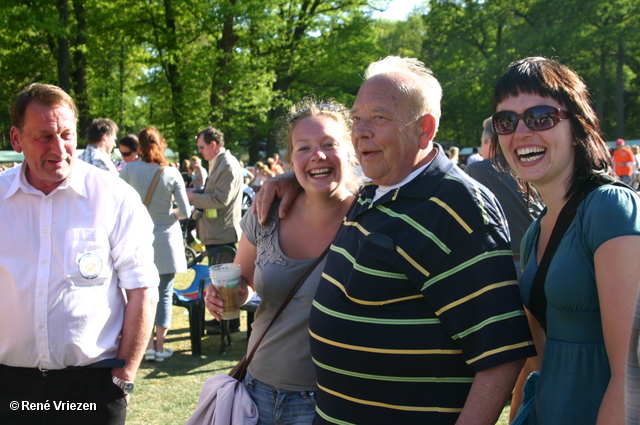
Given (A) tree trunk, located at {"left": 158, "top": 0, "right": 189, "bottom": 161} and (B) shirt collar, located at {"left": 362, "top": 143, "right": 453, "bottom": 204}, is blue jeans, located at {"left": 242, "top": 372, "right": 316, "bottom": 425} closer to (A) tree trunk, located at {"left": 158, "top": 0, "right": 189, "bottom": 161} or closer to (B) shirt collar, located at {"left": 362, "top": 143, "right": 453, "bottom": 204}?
(B) shirt collar, located at {"left": 362, "top": 143, "right": 453, "bottom": 204}

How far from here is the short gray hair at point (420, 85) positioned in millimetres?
1863

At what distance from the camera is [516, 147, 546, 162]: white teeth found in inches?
67.6

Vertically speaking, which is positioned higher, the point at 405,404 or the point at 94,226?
the point at 94,226

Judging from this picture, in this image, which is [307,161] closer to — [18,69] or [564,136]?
[564,136]

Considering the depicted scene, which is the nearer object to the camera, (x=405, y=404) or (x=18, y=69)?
(x=405, y=404)

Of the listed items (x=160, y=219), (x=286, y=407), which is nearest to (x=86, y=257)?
(x=286, y=407)

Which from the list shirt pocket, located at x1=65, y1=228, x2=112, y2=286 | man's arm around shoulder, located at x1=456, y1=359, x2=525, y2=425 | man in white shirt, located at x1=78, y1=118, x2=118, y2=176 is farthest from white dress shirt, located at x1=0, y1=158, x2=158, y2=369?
man in white shirt, located at x1=78, y1=118, x2=118, y2=176

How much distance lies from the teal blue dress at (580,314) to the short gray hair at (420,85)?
0.62m

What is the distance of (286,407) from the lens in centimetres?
229

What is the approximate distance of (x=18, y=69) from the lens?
2016cm

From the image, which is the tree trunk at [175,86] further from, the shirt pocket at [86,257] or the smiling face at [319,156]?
the smiling face at [319,156]

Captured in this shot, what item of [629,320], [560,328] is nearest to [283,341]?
[560,328]

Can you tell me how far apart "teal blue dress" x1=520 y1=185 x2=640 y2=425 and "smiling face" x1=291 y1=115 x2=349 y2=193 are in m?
1.08

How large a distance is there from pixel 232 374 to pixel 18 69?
2182 cm
